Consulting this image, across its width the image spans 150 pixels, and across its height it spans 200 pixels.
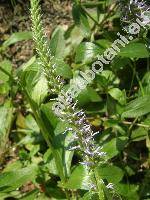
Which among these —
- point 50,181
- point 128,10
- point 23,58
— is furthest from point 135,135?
point 23,58

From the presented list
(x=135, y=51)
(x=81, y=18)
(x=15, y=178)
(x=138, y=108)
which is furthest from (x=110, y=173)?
(x=81, y=18)

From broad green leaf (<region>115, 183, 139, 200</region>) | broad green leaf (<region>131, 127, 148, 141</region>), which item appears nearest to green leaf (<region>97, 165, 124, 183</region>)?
broad green leaf (<region>115, 183, 139, 200</region>)

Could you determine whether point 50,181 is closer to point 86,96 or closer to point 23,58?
point 86,96

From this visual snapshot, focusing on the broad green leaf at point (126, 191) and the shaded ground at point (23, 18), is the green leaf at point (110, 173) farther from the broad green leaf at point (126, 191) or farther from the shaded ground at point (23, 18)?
the shaded ground at point (23, 18)

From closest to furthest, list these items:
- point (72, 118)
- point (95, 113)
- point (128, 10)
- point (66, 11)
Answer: point (72, 118)
point (128, 10)
point (95, 113)
point (66, 11)

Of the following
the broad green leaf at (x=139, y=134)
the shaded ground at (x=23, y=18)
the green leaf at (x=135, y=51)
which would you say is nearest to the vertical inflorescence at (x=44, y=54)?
the green leaf at (x=135, y=51)

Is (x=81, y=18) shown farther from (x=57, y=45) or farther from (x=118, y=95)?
(x=118, y=95)
